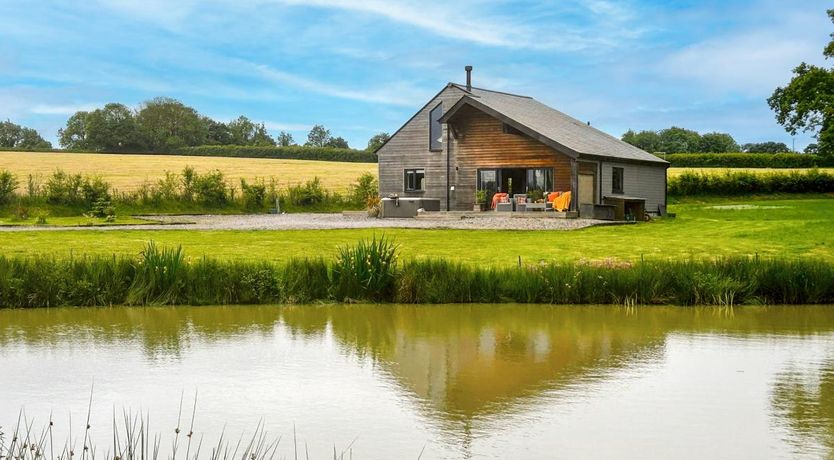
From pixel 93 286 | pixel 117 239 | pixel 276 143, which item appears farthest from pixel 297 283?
pixel 276 143

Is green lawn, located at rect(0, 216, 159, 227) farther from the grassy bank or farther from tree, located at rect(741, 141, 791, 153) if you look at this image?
tree, located at rect(741, 141, 791, 153)

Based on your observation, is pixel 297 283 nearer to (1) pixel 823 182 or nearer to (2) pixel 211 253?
(2) pixel 211 253

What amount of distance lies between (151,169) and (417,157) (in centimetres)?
2593

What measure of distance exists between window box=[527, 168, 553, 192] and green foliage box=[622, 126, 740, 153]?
6928 cm

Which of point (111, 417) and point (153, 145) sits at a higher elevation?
point (153, 145)

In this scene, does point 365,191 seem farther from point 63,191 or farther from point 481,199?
point 63,191

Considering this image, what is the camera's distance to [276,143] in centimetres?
11919

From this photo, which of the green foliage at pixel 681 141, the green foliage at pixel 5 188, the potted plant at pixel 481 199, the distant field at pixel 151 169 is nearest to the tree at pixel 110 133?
the distant field at pixel 151 169

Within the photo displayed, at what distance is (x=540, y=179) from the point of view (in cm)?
3644

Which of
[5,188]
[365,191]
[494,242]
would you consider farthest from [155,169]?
[494,242]

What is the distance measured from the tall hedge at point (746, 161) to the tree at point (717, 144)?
111ft

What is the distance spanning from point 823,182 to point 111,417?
55.0 m

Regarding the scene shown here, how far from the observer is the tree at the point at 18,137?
111m

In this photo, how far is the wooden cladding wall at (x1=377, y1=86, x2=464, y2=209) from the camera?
40250 mm
